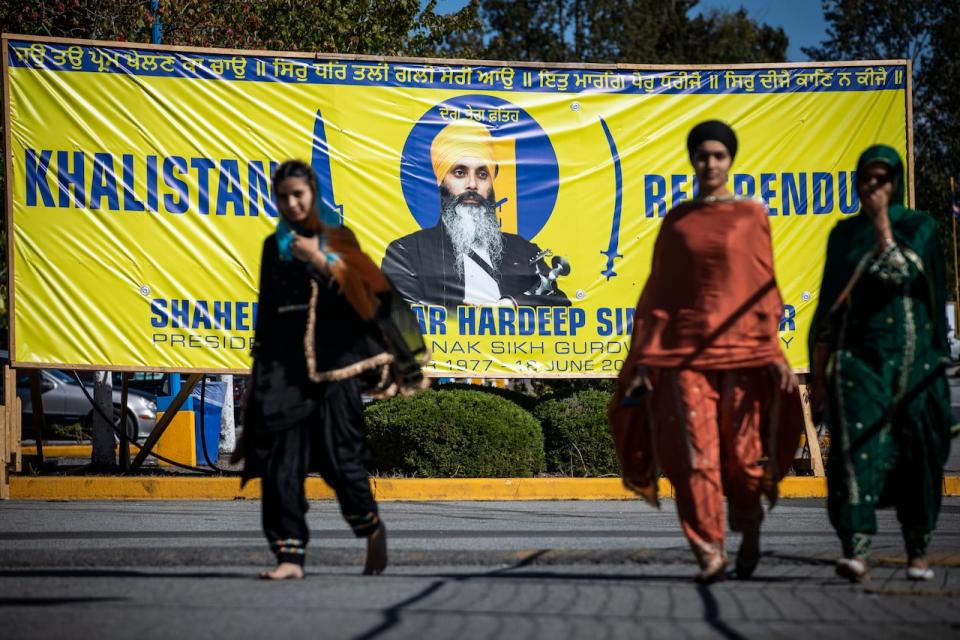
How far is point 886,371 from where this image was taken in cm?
605

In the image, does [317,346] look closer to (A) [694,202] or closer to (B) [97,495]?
(A) [694,202]

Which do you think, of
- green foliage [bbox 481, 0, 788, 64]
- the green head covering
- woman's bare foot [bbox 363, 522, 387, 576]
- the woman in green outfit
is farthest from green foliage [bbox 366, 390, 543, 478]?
green foliage [bbox 481, 0, 788, 64]

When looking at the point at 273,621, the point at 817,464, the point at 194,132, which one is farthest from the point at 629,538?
the point at 194,132

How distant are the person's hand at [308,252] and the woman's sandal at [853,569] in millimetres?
2407

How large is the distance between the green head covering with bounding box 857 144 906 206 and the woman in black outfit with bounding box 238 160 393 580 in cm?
213

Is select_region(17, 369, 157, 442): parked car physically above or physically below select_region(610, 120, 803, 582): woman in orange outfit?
below

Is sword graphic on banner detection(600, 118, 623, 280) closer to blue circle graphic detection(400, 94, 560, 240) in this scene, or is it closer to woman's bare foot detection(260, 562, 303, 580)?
blue circle graphic detection(400, 94, 560, 240)

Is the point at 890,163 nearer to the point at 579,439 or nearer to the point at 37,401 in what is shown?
the point at 579,439

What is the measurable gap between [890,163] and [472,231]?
618 cm

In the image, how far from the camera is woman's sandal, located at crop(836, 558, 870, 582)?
581 cm

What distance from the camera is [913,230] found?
6.19 meters

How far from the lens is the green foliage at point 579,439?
12.1 meters

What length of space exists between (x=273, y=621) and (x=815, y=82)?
8.80m

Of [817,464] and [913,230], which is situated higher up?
[913,230]
